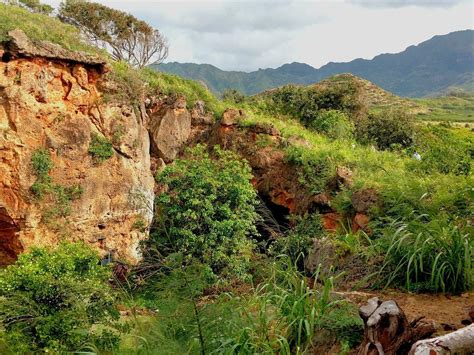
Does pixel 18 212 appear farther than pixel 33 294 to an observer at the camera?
Yes

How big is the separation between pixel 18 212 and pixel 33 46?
493 cm

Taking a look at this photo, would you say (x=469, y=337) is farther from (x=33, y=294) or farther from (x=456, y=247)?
(x=33, y=294)

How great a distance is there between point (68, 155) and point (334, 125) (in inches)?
443

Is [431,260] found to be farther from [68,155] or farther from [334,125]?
[334,125]

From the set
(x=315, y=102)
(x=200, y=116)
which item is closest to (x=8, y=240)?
(x=200, y=116)

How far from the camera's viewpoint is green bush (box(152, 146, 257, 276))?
10.8 meters

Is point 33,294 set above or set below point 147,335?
below

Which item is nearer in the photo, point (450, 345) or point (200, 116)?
point (450, 345)

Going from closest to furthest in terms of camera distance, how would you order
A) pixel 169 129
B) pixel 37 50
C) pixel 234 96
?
1. pixel 37 50
2. pixel 169 129
3. pixel 234 96

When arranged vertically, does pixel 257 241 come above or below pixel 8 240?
above

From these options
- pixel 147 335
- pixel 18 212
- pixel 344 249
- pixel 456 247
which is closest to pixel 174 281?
pixel 147 335

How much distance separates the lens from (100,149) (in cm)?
1466

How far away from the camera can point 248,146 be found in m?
16.8

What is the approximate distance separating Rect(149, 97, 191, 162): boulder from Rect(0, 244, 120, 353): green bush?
10.5 metres
